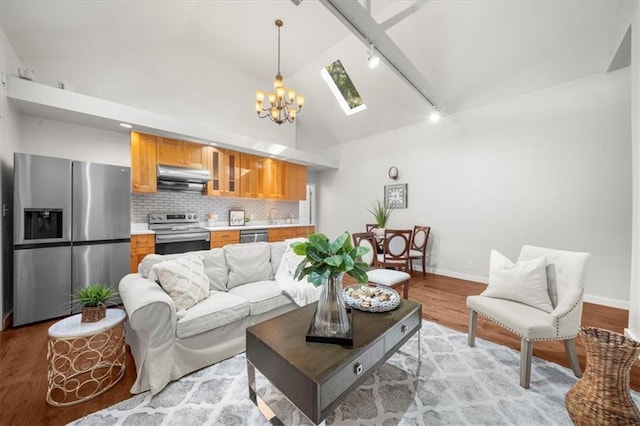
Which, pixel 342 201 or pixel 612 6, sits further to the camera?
pixel 342 201

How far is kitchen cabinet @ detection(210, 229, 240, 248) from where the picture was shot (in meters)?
4.12

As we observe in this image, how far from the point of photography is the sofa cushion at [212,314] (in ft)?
5.66

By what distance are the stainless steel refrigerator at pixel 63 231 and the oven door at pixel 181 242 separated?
0.43 metres

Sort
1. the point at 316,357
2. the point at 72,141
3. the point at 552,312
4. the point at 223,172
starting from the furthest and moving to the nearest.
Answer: the point at 223,172
the point at 72,141
the point at 552,312
the point at 316,357

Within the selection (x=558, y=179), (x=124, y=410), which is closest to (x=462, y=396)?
(x=124, y=410)

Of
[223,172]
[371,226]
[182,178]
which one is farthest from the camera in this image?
[371,226]

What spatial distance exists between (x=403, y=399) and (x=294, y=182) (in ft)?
15.6

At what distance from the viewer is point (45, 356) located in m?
2.03

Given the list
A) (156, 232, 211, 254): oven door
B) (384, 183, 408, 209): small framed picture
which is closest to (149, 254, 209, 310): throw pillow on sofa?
(156, 232, 211, 254): oven door

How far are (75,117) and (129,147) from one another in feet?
2.38

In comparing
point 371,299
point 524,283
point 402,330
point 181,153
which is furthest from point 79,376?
point 524,283

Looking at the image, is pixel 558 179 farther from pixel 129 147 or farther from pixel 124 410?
pixel 129 147

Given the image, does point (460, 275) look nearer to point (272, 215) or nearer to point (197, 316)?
point (272, 215)

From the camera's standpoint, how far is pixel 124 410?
4.78 ft
